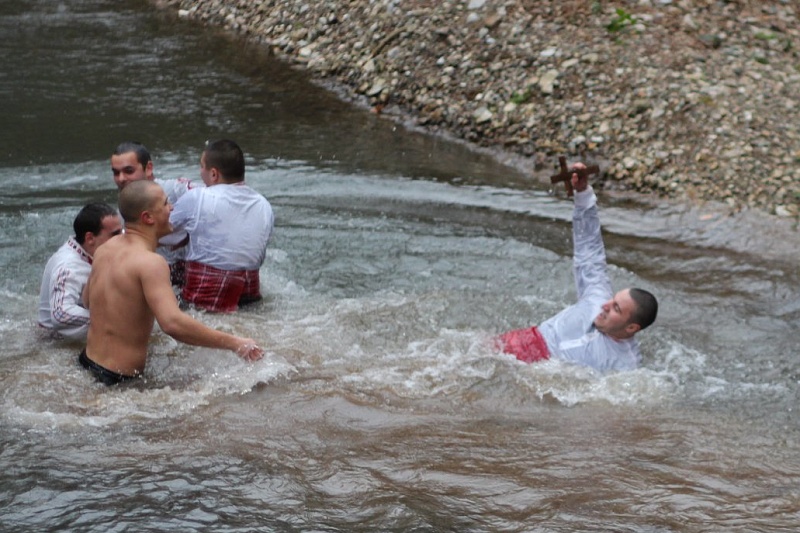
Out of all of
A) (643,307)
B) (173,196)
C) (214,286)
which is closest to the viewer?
(643,307)

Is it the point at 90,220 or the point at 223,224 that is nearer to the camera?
the point at 90,220

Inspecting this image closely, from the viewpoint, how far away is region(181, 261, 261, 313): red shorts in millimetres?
7578

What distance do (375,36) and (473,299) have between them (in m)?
6.50

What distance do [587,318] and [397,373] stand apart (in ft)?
4.24

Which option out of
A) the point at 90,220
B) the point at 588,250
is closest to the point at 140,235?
the point at 90,220

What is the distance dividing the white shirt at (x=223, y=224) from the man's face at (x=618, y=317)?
2.49 m

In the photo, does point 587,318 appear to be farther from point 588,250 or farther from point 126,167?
point 126,167

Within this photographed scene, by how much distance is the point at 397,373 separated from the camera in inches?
273

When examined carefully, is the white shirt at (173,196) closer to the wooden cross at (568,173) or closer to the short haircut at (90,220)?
the short haircut at (90,220)

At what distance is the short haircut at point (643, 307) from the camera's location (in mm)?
6555

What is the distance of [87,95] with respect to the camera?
13.4m

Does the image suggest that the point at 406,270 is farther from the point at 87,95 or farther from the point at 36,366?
the point at 87,95

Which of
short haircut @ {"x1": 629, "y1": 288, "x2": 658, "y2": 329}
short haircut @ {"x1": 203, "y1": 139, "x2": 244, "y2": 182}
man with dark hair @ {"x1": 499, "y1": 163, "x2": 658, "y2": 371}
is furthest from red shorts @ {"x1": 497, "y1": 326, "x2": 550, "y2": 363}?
short haircut @ {"x1": 203, "y1": 139, "x2": 244, "y2": 182}

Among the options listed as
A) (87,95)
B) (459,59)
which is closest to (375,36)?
(459,59)
